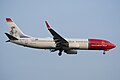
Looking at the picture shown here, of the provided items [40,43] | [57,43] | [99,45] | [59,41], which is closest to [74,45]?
[59,41]

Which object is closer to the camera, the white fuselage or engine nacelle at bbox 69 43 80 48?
the white fuselage

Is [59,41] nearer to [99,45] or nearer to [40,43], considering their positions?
[40,43]

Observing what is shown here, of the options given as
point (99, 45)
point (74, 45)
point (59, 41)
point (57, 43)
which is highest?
point (59, 41)

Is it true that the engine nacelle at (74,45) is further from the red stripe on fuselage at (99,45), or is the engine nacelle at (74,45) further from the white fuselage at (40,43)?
the red stripe on fuselage at (99,45)

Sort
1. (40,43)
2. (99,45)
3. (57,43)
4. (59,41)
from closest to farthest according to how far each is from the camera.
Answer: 1. (40,43)
2. (59,41)
3. (57,43)
4. (99,45)

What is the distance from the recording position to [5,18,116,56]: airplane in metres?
86.3

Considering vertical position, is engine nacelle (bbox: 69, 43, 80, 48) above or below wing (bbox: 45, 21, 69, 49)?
below

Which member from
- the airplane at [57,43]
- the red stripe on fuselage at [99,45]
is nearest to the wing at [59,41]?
the airplane at [57,43]

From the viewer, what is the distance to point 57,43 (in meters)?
86.9

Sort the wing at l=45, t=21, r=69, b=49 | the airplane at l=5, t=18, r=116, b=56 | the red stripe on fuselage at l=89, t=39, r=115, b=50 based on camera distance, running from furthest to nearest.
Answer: the red stripe on fuselage at l=89, t=39, r=115, b=50 < the airplane at l=5, t=18, r=116, b=56 < the wing at l=45, t=21, r=69, b=49

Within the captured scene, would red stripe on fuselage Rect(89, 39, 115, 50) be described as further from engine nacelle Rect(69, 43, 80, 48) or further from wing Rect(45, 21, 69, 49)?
wing Rect(45, 21, 69, 49)

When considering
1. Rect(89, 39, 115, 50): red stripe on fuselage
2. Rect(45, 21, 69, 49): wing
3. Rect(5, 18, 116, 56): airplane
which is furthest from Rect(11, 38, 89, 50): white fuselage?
Rect(89, 39, 115, 50): red stripe on fuselage

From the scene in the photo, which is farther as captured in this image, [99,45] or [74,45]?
[99,45]

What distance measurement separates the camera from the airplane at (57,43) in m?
86.3
